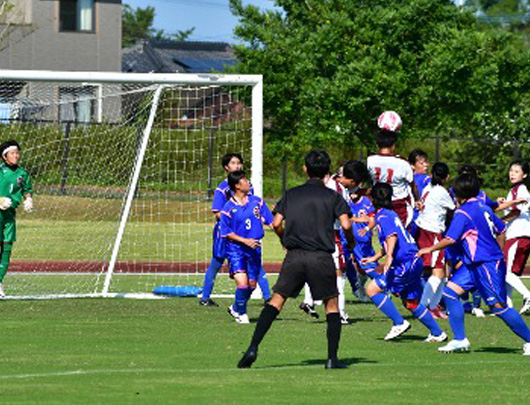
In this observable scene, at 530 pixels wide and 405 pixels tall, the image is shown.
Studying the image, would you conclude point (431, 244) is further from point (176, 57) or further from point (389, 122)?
point (176, 57)

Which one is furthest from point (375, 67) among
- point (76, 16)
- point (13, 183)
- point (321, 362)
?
point (76, 16)

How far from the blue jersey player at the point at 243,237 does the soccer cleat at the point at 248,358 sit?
3.68 m

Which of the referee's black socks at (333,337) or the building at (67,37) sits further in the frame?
the building at (67,37)

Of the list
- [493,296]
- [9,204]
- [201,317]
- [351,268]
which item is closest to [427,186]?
[351,268]

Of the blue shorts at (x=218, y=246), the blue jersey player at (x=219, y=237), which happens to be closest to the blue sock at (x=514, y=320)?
the blue jersey player at (x=219, y=237)

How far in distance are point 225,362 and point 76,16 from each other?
150ft

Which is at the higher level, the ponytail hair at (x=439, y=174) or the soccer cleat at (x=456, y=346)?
the ponytail hair at (x=439, y=174)

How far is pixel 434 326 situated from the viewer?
13023 millimetres

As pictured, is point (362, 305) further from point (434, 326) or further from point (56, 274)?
point (56, 274)

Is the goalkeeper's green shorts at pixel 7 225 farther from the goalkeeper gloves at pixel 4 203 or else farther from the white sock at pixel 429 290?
the white sock at pixel 429 290

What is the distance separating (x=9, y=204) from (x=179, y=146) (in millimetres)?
7434

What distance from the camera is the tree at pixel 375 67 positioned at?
30.6 m

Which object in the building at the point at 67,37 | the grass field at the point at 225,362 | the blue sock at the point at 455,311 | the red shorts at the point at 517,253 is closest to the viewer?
the grass field at the point at 225,362

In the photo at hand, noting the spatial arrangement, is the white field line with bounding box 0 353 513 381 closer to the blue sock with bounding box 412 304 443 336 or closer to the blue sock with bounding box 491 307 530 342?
the blue sock with bounding box 491 307 530 342
